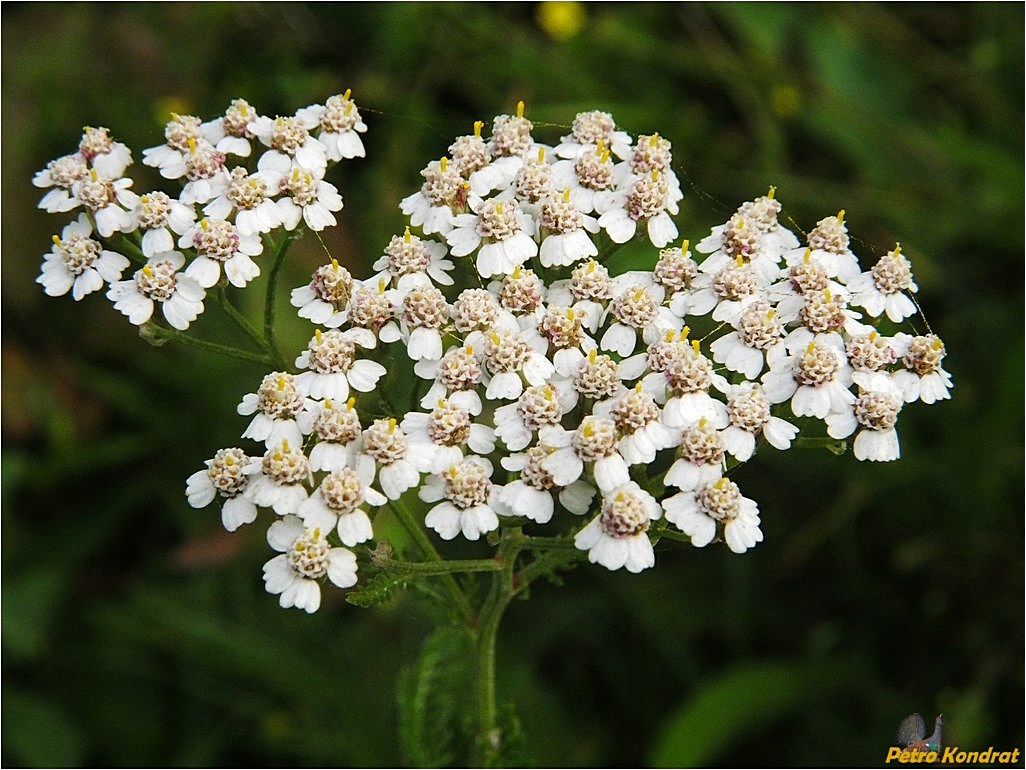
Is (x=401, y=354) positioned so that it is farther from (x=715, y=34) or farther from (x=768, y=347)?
(x=715, y=34)

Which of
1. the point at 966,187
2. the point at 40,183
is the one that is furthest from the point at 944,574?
the point at 40,183

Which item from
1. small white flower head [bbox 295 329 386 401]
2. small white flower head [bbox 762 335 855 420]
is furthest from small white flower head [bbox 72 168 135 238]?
small white flower head [bbox 762 335 855 420]

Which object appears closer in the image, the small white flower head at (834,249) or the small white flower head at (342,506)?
the small white flower head at (342,506)

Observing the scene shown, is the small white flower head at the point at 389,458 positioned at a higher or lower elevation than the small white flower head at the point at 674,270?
lower

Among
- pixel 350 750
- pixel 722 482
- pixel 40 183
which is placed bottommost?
pixel 350 750

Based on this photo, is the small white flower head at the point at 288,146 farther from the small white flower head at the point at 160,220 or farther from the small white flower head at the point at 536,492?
the small white flower head at the point at 536,492

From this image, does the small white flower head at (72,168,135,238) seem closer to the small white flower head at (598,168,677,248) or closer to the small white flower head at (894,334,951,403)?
the small white flower head at (598,168,677,248)

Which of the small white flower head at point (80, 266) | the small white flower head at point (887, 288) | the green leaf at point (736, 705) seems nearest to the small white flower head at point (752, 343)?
the small white flower head at point (887, 288)

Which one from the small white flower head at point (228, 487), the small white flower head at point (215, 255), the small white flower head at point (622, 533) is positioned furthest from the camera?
the small white flower head at point (215, 255)
